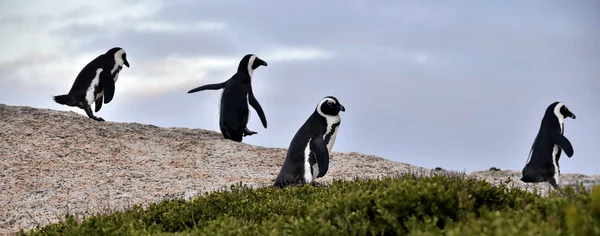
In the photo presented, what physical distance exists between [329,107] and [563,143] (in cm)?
479

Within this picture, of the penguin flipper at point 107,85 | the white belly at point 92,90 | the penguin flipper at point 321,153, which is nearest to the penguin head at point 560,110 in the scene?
the penguin flipper at point 321,153

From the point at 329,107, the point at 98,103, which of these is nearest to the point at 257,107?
the point at 98,103

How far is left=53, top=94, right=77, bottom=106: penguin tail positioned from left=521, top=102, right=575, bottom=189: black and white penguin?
9.42 metres

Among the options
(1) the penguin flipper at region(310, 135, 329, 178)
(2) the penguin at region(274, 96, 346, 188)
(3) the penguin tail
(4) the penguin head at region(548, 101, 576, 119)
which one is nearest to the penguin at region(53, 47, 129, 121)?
(3) the penguin tail

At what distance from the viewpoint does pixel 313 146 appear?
10539 mm

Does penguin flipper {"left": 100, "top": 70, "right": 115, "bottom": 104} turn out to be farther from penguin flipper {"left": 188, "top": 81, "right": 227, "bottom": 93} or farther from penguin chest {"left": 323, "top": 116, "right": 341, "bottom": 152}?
penguin chest {"left": 323, "top": 116, "right": 341, "bottom": 152}

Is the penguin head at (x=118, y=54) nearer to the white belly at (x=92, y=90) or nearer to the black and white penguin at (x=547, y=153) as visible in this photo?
the white belly at (x=92, y=90)

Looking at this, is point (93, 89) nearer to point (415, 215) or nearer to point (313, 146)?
point (313, 146)

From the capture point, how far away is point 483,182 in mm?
6102

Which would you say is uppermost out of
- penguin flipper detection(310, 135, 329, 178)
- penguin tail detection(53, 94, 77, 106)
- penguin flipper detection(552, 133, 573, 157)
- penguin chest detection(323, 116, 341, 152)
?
penguin tail detection(53, 94, 77, 106)

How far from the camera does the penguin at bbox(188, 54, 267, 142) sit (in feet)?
49.0

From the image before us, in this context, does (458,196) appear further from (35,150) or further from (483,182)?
(35,150)

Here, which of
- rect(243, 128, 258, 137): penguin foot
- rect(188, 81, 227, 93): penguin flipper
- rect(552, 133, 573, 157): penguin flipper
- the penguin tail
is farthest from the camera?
Result: the penguin tail

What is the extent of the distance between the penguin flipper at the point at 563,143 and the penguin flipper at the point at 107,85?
9.18 m
